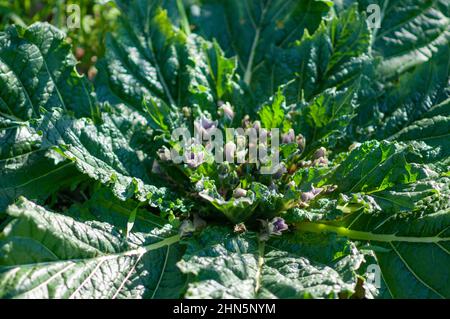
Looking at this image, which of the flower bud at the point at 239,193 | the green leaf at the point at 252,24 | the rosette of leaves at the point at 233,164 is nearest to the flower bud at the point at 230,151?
the rosette of leaves at the point at 233,164

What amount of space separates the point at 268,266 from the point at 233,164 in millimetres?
461

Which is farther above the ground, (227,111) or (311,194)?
(227,111)

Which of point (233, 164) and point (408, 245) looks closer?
point (408, 245)

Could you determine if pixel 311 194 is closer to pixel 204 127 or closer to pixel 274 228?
pixel 274 228

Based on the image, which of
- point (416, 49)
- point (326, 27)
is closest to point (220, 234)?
point (326, 27)

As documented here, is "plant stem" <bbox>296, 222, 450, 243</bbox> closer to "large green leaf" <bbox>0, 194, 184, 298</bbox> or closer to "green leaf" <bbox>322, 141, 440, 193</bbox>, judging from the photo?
"green leaf" <bbox>322, 141, 440, 193</bbox>

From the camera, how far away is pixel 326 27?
9.07 feet

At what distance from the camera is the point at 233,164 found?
7.97 feet

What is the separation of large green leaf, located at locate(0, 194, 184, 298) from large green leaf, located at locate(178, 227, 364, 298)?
14 centimetres

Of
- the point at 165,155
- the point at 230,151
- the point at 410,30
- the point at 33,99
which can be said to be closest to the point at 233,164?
the point at 230,151

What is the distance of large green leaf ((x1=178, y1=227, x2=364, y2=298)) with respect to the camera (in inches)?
75.9

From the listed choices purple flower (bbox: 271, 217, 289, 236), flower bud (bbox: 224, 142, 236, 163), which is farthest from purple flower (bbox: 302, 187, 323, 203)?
flower bud (bbox: 224, 142, 236, 163)

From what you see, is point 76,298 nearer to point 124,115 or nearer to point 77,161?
point 77,161

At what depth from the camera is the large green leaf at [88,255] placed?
77.4 inches
